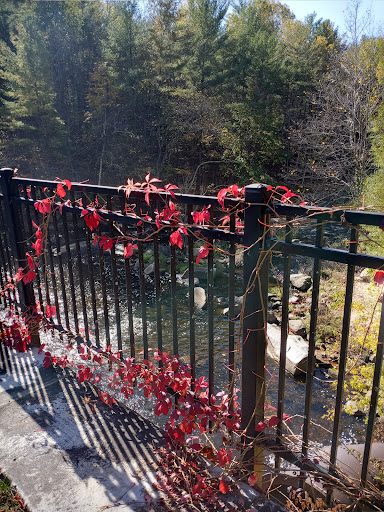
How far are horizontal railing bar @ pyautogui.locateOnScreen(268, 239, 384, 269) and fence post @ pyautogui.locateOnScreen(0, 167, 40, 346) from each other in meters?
2.24

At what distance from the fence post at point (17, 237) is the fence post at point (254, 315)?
6.76ft

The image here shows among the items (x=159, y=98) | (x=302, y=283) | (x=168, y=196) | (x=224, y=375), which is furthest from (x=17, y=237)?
(x=159, y=98)

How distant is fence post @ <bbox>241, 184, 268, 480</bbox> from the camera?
1568 mm

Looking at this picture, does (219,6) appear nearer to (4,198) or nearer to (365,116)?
(365,116)

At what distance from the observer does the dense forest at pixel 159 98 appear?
17.3 metres

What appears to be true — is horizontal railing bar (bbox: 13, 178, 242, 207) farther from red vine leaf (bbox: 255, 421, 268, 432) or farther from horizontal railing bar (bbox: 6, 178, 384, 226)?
red vine leaf (bbox: 255, 421, 268, 432)

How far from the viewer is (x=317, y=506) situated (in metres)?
1.80

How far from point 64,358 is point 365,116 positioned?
13940 millimetres

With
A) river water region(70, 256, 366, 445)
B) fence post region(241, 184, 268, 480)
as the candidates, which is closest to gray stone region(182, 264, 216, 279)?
river water region(70, 256, 366, 445)

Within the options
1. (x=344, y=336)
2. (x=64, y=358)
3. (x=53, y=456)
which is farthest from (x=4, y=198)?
(x=344, y=336)

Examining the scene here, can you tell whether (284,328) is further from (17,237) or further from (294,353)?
(294,353)

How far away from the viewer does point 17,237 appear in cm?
313

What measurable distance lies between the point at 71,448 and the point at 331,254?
1.67m

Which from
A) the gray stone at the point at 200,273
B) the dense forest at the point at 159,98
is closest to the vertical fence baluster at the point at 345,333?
the gray stone at the point at 200,273
